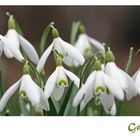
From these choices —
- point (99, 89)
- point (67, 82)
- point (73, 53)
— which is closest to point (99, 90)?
point (99, 89)

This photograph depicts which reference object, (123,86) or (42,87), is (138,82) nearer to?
(123,86)

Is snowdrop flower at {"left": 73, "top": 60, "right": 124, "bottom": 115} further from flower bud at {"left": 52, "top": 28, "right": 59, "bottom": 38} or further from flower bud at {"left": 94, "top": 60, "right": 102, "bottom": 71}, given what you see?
flower bud at {"left": 52, "top": 28, "right": 59, "bottom": 38}

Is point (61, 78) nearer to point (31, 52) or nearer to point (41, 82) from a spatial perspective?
point (41, 82)

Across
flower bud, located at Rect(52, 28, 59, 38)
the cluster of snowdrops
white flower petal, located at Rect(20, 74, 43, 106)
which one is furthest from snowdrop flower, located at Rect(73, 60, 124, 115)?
flower bud, located at Rect(52, 28, 59, 38)

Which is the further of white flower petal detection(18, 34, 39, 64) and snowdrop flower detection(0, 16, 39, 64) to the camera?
white flower petal detection(18, 34, 39, 64)

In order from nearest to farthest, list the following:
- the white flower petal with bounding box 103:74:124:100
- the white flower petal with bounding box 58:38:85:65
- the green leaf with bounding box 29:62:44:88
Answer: the white flower petal with bounding box 103:74:124:100
the green leaf with bounding box 29:62:44:88
the white flower petal with bounding box 58:38:85:65
